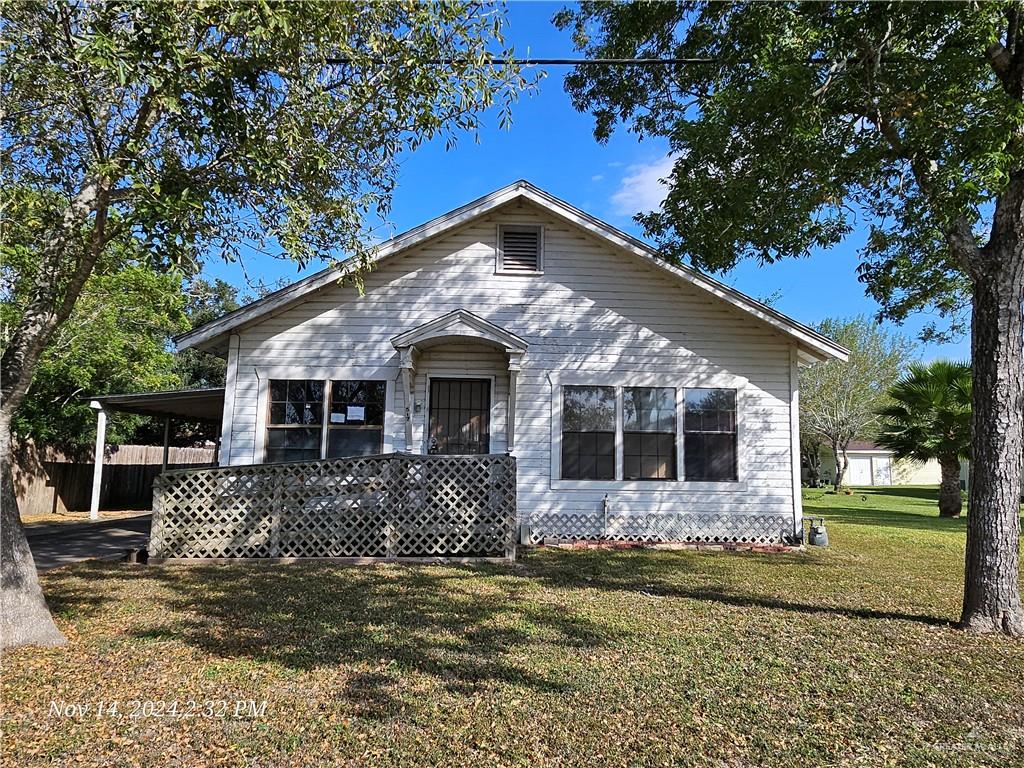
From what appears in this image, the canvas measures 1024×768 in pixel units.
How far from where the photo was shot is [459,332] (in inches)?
397

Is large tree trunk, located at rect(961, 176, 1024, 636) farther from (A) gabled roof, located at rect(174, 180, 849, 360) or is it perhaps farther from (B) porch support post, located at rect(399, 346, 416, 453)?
(B) porch support post, located at rect(399, 346, 416, 453)

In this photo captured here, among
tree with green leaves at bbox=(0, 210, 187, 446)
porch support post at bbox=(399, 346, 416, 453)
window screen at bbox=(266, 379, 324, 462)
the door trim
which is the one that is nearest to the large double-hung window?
the door trim

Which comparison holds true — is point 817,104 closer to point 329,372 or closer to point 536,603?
point 536,603

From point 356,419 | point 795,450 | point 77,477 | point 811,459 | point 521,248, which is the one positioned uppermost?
point 521,248

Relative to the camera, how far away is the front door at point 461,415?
11.0 metres

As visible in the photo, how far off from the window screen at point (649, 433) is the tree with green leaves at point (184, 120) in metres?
6.26

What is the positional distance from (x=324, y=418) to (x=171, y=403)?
569cm

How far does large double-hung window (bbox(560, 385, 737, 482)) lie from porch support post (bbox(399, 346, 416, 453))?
2695mm

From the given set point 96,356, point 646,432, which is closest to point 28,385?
point 646,432

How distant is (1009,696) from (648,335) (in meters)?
7.67

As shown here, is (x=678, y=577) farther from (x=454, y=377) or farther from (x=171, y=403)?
(x=171, y=403)

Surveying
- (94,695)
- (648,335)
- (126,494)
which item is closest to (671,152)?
(648,335)

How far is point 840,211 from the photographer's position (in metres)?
8.10

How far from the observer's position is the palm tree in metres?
19.0
